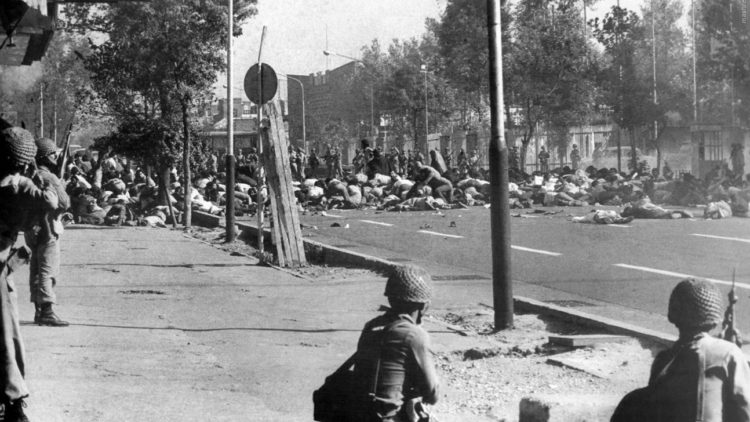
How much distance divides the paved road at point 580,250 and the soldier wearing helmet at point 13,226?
531 cm

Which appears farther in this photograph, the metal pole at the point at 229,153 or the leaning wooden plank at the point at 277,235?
the metal pole at the point at 229,153

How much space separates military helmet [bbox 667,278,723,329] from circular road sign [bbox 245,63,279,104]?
11.4 meters

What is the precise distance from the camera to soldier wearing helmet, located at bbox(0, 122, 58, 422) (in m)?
5.45

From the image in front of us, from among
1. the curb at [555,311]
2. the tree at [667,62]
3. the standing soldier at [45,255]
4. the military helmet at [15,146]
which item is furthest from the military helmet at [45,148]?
the tree at [667,62]

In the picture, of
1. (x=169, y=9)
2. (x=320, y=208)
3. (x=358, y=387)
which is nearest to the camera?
(x=358, y=387)

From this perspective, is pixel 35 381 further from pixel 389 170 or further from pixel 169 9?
pixel 389 170

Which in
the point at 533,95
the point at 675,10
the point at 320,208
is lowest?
the point at 320,208

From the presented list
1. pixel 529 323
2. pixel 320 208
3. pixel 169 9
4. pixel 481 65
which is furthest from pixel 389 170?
pixel 529 323

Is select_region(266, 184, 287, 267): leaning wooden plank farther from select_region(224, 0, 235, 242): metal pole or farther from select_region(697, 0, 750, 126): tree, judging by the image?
select_region(697, 0, 750, 126): tree

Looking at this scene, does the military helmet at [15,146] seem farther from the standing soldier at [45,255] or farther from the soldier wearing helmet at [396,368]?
the soldier wearing helmet at [396,368]

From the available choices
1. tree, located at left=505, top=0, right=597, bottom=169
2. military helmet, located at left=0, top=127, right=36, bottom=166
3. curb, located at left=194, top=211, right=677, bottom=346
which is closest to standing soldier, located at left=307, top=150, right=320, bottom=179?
tree, located at left=505, top=0, right=597, bottom=169

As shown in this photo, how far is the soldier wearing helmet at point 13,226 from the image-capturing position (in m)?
5.45

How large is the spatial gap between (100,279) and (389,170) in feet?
85.0

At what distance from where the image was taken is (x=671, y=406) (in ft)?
10.8
